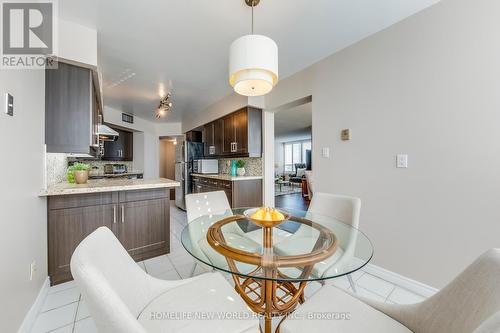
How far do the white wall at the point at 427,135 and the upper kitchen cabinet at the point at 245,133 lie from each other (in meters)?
1.61

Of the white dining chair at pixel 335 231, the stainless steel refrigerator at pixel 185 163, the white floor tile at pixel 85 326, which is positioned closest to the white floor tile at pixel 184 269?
the white floor tile at pixel 85 326

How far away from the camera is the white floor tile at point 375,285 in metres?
1.86

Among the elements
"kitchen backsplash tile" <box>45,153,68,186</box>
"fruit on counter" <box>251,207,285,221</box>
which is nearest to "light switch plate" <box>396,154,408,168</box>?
"fruit on counter" <box>251,207,285,221</box>

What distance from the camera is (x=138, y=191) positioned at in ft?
7.91

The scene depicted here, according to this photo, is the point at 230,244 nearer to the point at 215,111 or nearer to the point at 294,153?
the point at 215,111

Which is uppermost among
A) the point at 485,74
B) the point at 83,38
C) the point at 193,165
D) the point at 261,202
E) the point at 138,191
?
the point at 83,38

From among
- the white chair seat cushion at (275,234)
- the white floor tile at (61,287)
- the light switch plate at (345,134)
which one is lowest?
the white floor tile at (61,287)

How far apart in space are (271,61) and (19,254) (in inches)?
81.6

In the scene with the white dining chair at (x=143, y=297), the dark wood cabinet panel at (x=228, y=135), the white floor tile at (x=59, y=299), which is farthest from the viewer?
the dark wood cabinet panel at (x=228, y=135)

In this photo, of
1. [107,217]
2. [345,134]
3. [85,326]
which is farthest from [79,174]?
[345,134]

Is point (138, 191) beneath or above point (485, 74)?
beneath

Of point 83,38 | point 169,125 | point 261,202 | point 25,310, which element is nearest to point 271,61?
point 83,38

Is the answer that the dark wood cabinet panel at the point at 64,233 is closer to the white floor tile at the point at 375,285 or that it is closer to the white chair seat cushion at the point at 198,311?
the white chair seat cushion at the point at 198,311

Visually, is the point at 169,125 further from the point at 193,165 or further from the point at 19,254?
the point at 19,254
